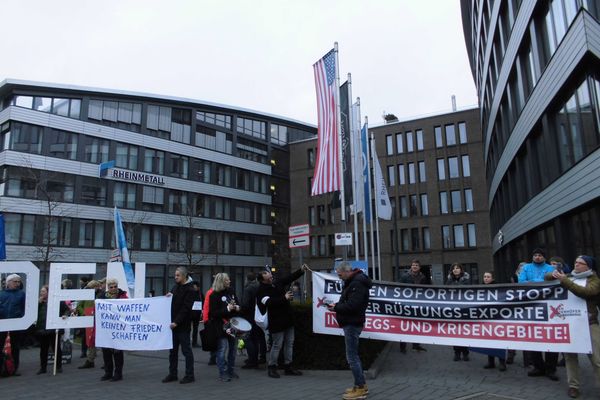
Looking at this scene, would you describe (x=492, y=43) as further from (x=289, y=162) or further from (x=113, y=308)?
(x=289, y=162)

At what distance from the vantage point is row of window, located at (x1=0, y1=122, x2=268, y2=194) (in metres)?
41.1

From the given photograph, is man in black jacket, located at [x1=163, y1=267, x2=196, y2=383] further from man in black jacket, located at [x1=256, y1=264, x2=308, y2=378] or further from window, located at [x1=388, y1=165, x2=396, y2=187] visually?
window, located at [x1=388, y1=165, x2=396, y2=187]

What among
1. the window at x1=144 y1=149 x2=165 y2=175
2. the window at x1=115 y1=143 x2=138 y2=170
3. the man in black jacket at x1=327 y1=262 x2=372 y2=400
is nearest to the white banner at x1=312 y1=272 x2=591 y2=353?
the man in black jacket at x1=327 y1=262 x2=372 y2=400

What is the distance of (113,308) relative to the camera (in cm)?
1016

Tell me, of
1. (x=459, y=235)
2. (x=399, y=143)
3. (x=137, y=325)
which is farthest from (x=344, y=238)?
(x=399, y=143)

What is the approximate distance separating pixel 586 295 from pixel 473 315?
6.27 ft

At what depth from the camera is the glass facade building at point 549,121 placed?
13.3m

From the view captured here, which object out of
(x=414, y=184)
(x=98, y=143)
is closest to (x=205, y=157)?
(x=98, y=143)

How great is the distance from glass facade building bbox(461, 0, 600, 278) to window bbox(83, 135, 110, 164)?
112 feet

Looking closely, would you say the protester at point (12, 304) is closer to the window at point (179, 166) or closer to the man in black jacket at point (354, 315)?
the man in black jacket at point (354, 315)

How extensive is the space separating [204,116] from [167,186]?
31.6 ft

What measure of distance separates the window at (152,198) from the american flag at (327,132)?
35.3 metres

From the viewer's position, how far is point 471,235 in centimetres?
5019

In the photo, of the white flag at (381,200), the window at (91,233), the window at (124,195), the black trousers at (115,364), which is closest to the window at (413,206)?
the window at (124,195)
